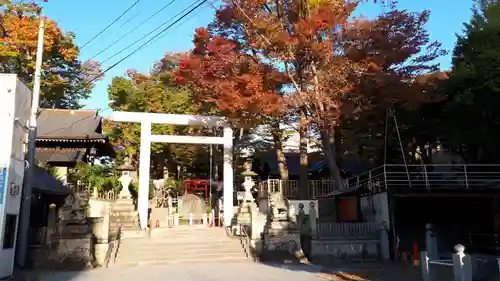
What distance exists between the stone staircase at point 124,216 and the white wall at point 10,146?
8572mm

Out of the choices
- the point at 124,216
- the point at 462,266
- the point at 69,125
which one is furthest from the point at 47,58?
the point at 462,266

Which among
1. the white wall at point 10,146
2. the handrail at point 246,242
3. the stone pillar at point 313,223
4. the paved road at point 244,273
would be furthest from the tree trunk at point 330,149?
the white wall at point 10,146

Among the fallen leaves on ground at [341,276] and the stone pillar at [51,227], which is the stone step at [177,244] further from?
the fallen leaves on ground at [341,276]

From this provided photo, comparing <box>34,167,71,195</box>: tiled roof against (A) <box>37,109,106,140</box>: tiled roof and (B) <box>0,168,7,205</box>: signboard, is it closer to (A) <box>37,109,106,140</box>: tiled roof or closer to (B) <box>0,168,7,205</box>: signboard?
(A) <box>37,109,106,140</box>: tiled roof

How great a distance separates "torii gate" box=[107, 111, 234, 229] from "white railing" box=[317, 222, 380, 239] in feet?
26.4

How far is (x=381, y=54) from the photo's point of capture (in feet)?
67.3

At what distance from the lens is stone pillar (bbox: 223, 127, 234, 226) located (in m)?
24.8

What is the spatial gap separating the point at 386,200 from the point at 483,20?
12.8 meters

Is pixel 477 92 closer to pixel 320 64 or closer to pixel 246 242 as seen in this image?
pixel 320 64

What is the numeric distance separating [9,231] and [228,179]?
46.4 ft

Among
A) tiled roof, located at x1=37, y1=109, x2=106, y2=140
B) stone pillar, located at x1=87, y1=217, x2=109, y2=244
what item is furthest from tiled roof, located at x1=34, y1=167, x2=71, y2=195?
tiled roof, located at x1=37, y1=109, x2=106, y2=140

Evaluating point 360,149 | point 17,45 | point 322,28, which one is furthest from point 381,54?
point 17,45

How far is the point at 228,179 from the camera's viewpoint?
25328mm

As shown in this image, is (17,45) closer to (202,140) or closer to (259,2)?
(202,140)
